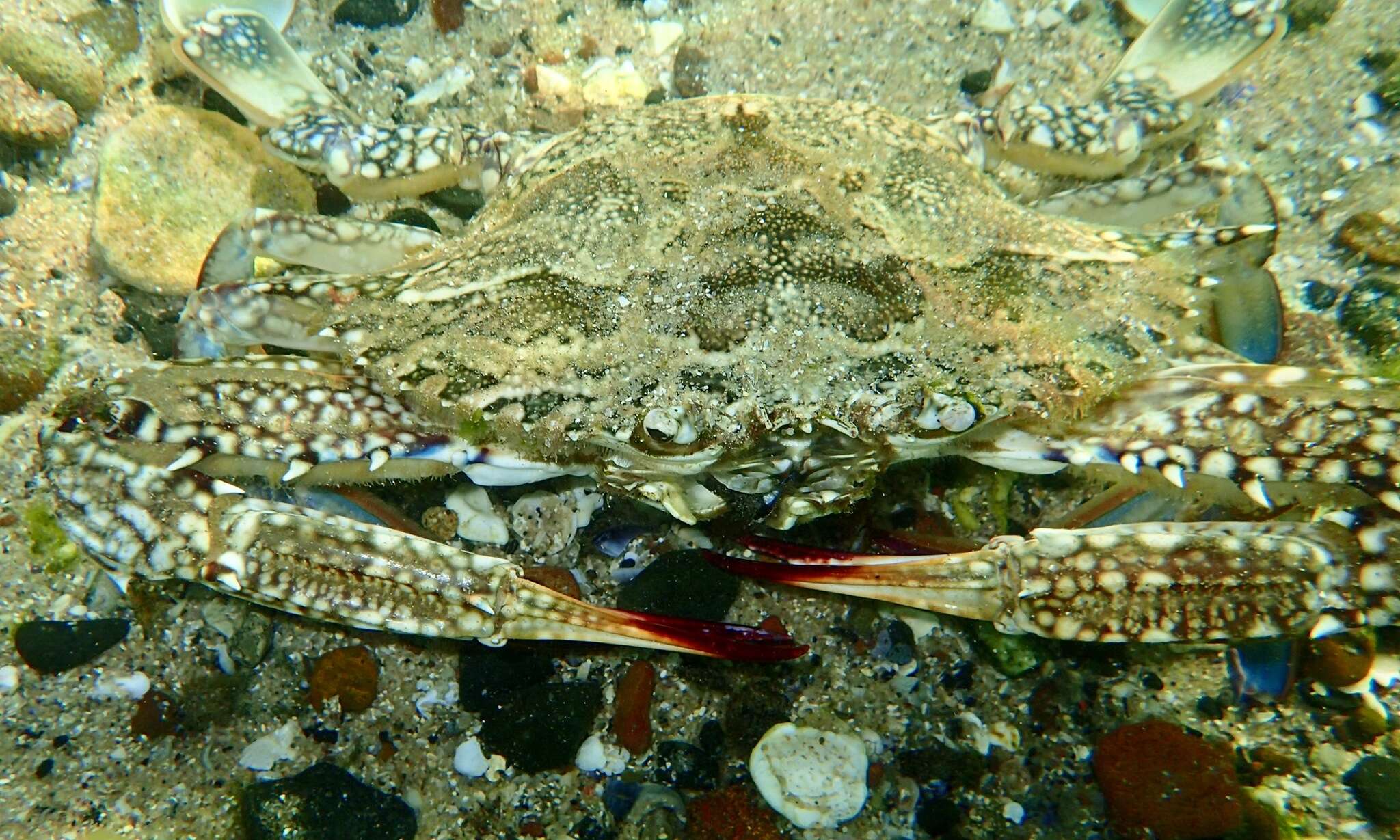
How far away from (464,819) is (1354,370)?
3772 mm

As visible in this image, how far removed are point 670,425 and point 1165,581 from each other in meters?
1.45

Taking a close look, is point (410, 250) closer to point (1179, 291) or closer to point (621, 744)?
point (621, 744)

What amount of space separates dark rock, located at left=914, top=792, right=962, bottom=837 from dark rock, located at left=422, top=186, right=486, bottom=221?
294cm

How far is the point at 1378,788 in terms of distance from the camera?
98.7 inches

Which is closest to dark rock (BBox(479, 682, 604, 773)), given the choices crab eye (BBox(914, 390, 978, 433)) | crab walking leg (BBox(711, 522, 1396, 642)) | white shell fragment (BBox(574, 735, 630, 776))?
white shell fragment (BBox(574, 735, 630, 776))

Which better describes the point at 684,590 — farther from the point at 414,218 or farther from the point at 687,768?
the point at 414,218

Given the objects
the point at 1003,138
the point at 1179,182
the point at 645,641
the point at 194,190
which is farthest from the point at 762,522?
the point at 194,190

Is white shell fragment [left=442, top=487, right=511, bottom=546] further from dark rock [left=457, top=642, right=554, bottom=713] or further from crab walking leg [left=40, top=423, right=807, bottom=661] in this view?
crab walking leg [left=40, top=423, right=807, bottom=661]

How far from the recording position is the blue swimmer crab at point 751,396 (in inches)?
85.7

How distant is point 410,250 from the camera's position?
2.87 metres

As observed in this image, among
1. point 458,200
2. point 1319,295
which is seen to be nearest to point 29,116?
point 458,200

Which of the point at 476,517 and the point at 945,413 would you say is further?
the point at 476,517

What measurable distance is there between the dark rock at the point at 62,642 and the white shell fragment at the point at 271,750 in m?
0.64

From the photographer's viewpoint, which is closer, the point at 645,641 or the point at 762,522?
the point at 645,641
